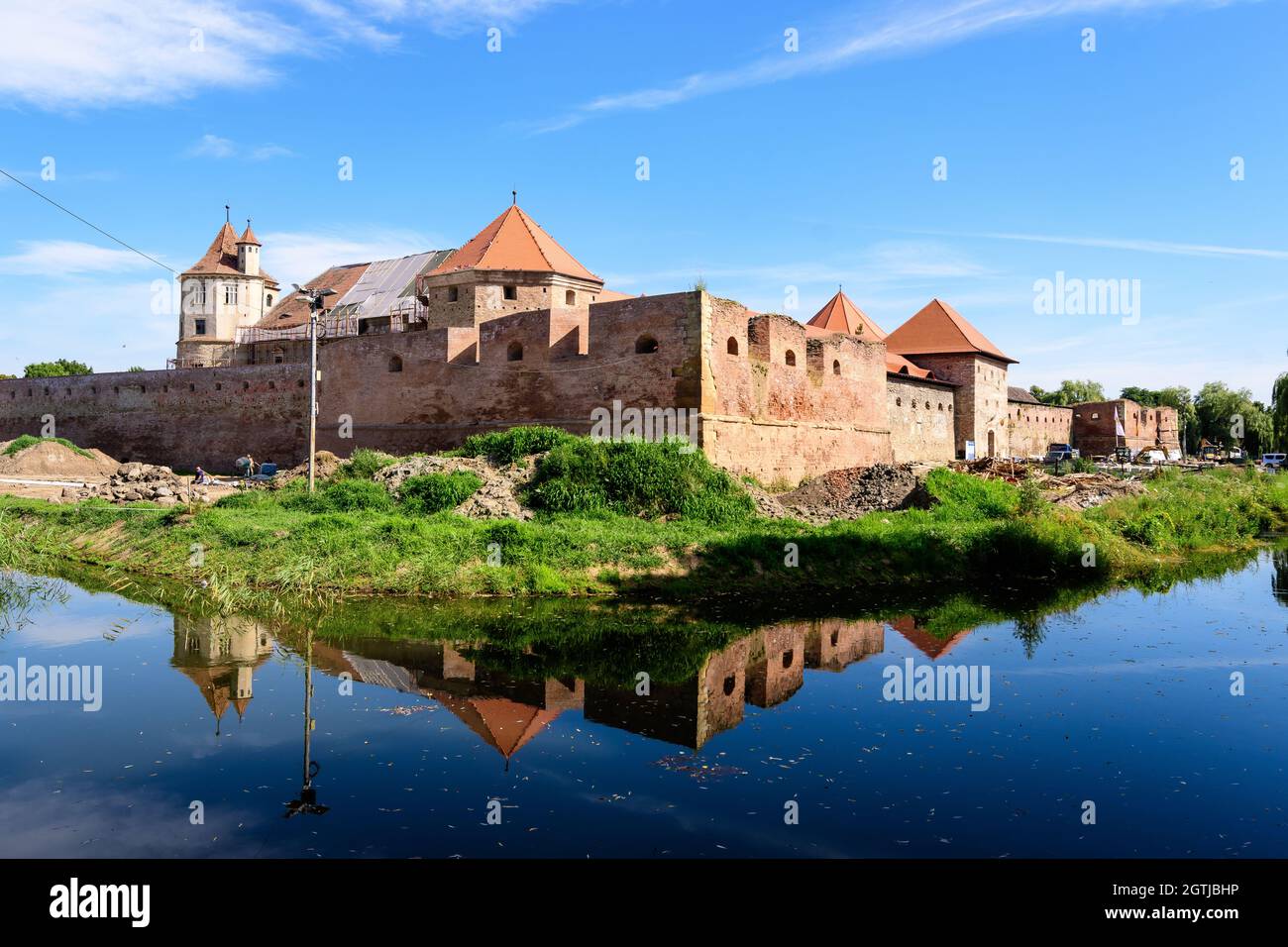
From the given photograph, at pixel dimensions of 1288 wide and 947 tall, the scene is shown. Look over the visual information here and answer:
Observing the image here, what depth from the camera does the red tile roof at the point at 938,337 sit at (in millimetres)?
38406

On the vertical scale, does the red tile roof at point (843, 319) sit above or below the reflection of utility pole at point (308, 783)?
above

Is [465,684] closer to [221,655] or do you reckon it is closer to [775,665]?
[221,655]

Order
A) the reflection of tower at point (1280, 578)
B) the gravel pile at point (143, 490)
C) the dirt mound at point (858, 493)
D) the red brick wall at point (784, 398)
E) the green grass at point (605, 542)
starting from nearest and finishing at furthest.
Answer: the green grass at point (605, 542) < the reflection of tower at point (1280, 578) < the red brick wall at point (784, 398) < the dirt mound at point (858, 493) < the gravel pile at point (143, 490)

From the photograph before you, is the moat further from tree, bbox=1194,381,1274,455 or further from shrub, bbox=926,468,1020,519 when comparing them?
tree, bbox=1194,381,1274,455

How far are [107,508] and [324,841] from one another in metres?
16.2

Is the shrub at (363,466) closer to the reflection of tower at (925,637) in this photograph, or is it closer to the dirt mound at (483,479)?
the dirt mound at (483,479)

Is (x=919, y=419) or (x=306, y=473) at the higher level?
(x=919, y=419)

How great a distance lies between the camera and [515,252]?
Answer: 2639 centimetres

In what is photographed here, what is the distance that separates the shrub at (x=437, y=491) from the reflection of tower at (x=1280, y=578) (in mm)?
13770

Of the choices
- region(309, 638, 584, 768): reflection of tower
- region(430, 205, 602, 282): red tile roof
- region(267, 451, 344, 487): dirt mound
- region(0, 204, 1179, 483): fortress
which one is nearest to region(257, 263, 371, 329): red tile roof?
region(0, 204, 1179, 483): fortress

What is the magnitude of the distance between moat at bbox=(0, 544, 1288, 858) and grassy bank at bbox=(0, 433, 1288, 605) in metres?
1.70

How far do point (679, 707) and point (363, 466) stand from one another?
1220 cm

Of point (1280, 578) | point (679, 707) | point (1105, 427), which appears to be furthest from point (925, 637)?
point (1105, 427)

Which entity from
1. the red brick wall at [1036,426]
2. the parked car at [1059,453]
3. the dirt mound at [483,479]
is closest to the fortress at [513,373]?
the red brick wall at [1036,426]
